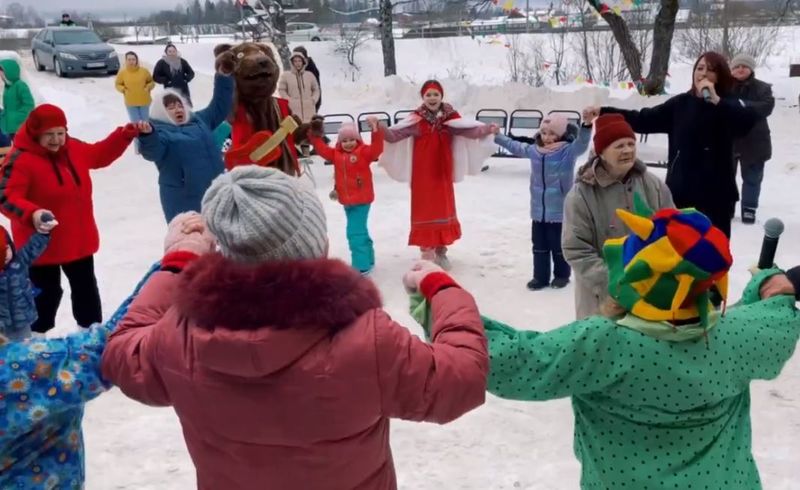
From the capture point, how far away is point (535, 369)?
199 centimetres

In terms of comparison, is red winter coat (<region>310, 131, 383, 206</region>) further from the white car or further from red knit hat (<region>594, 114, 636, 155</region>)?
the white car

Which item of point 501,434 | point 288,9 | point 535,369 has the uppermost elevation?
point 288,9

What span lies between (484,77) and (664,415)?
24430mm

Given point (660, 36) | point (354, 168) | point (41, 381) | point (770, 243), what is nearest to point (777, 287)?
point (770, 243)

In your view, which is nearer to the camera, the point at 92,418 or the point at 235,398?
the point at 235,398

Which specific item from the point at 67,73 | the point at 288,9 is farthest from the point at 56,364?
the point at 288,9

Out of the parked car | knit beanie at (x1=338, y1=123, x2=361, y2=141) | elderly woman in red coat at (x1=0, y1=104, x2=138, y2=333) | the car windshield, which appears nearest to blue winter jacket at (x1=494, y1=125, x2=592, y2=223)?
knit beanie at (x1=338, y1=123, x2=361, y2=141)

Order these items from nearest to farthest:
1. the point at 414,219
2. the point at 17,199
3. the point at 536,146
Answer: the point at 17,199 < the point at 536,146 < the point at 414,219

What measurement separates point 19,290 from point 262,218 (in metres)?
2.30

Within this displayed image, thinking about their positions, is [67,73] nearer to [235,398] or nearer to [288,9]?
[288,9]

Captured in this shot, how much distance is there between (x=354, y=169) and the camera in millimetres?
6117

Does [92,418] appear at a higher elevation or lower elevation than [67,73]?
lower

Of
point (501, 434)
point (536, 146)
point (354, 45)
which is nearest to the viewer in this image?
point (501, 434)

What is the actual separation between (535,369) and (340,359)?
59 cm
